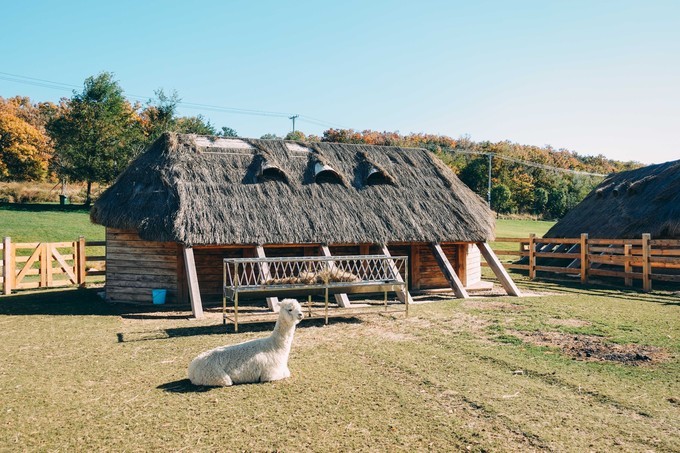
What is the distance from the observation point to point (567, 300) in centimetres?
1408

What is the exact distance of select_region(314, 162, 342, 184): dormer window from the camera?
16.1m

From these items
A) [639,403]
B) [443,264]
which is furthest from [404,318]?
[639,403]

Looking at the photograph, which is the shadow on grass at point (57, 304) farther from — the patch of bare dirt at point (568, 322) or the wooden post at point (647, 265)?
the wooden post at point (647, 265)

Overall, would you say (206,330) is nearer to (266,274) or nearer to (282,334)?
(266,274)

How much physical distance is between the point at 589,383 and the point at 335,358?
11.8 feet

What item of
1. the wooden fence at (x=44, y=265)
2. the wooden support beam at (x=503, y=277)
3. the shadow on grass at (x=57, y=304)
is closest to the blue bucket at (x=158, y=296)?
the shadow on grass at (x=57, y=304)

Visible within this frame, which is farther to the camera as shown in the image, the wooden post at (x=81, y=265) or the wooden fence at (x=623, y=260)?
the wooden post at (x=81, y=265)

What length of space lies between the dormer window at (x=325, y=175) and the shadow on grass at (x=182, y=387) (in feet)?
32.1

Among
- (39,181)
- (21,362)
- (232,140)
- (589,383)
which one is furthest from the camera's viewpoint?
(39,181)

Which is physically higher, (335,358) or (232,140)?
(232,140)

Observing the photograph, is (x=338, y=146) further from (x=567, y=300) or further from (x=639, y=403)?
(x=639, y=403)

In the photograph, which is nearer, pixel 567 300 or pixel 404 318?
pixel 404 318

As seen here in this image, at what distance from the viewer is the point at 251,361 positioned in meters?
6.89

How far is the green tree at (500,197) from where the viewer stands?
48.6 metres
